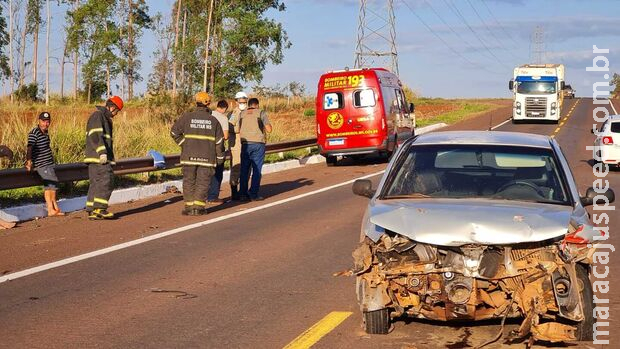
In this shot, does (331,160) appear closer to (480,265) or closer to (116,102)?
(116,102)

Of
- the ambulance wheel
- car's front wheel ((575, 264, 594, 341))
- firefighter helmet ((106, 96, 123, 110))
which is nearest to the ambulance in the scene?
the ambulance wheel

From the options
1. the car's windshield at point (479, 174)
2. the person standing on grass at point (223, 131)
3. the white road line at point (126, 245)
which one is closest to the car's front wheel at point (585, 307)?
the car's windshield at point (479, 174)

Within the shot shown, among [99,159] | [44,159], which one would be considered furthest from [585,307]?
[44,159]

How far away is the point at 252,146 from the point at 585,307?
11129mm

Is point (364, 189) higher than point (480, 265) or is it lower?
higher

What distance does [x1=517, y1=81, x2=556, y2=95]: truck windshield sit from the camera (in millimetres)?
47500

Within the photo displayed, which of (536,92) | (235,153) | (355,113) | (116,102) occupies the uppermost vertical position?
(536,92)

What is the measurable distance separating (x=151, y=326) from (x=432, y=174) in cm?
254

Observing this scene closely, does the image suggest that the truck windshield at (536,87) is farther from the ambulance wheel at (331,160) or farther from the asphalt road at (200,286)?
the asphalt road at (200,286)

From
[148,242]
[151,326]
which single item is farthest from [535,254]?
[148,242]

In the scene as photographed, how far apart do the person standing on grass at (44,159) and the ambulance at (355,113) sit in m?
13.0

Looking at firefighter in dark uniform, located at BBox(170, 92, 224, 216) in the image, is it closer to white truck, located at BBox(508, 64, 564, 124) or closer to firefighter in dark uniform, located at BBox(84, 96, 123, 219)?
firefighter in dark uniform, located at BBox(84, 96, 123, 219)

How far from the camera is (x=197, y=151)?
1420 centimetres

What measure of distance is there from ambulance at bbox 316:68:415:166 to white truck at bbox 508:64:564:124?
22138 mm
